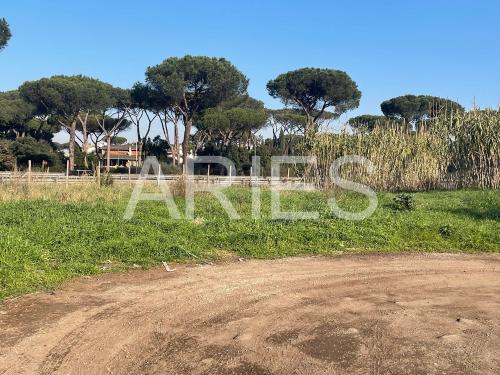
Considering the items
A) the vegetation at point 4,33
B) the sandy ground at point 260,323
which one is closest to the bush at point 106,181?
the sandy ground at point 260,323

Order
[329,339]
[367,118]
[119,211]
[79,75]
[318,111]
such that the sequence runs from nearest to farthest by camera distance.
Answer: [329,339], [119,211], [79,75], [318,111], [367,118]

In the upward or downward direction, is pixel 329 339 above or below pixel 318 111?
below

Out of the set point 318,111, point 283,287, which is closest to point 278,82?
point 318,111

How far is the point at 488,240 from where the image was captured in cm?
881

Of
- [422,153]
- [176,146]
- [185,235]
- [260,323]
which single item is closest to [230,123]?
[176,146]

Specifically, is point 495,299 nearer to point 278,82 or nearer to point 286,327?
point 286,327

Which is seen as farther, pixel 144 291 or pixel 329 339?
pixel 144 291

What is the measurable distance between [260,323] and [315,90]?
41987 millimetres

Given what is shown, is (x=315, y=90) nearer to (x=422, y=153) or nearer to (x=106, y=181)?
(x=422, y=153)

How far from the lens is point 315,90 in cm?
4478

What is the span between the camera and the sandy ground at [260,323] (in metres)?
3.61

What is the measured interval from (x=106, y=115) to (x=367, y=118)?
2780 cm

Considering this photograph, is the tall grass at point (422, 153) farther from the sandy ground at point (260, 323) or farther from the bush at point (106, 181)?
the sandy ground at point (260, 323)

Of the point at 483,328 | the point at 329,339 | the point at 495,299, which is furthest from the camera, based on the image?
the point at 495,299
